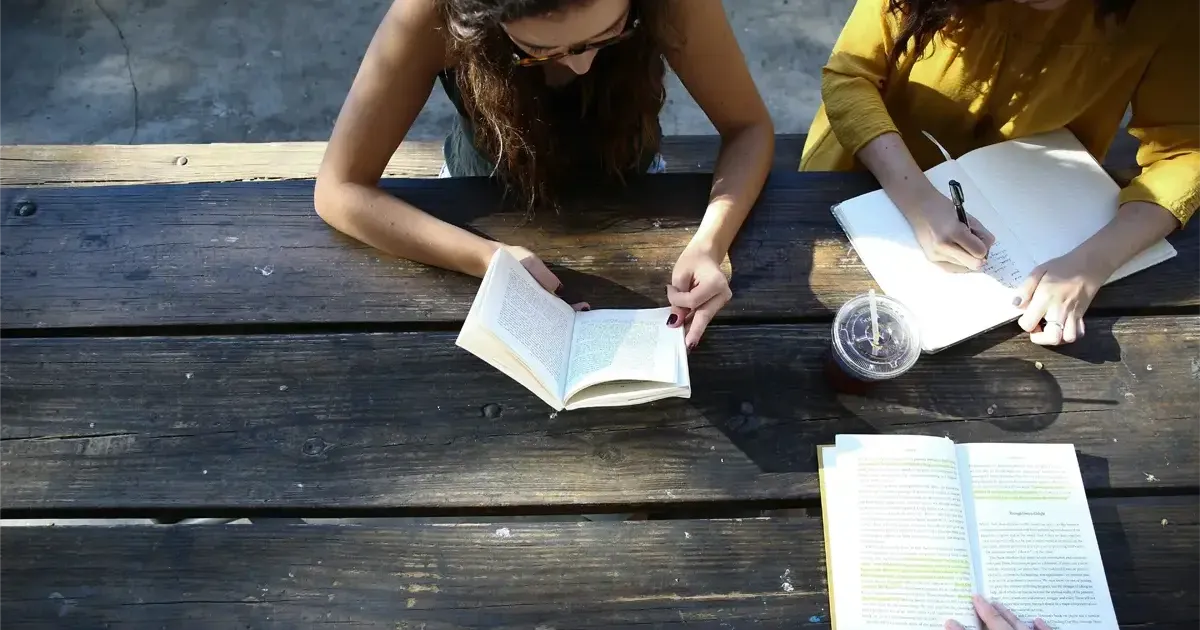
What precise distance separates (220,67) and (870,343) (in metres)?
2.37

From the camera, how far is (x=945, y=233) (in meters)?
1.16

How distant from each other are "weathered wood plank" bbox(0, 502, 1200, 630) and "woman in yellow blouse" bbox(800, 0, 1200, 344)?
1.27ft

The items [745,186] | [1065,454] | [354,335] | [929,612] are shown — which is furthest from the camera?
[745,186]

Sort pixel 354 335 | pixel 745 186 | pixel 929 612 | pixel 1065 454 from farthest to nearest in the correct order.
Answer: pixel 745 186, pixel 354 335, pixel 1065 454, pixel 929 612

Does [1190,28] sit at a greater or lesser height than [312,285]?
greater

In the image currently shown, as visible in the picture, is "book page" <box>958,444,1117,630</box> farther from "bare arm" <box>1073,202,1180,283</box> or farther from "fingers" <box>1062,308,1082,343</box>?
"bare arm" <box>1073,202,1180,283</box>

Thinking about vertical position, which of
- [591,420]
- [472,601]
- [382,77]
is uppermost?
[382,77]

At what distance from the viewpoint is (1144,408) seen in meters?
1.05

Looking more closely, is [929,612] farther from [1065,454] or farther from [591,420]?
[591,420]

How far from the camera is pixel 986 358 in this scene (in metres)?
1.09

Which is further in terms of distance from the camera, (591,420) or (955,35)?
(955,35)

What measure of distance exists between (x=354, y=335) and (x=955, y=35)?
1.15 meters

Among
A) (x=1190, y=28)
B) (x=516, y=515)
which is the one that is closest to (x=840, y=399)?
(x=516, y=515)

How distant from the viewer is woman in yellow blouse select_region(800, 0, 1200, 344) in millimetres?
1136
